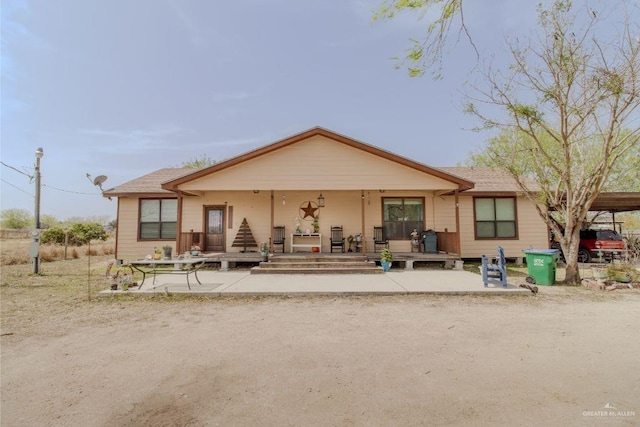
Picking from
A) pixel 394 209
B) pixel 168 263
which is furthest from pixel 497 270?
pixel 168 263

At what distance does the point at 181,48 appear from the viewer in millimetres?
10273

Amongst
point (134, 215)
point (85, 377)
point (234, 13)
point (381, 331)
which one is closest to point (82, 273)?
point (134, 215)

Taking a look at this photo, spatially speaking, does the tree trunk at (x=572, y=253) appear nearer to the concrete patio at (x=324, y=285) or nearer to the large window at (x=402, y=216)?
the concrete patio at (x=324, y=285)

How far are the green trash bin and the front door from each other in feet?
35.1

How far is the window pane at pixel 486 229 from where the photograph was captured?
42.2 feet

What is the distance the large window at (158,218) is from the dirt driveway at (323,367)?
7.18m

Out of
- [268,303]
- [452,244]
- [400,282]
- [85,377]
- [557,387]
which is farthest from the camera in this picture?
[452,244]

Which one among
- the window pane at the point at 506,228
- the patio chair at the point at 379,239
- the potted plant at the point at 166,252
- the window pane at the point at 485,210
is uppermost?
the window pane at the point at 485,210

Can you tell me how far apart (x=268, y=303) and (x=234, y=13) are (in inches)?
211

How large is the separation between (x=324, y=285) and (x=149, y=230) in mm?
8733

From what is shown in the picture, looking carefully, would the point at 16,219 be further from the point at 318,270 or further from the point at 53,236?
the point at 318,270

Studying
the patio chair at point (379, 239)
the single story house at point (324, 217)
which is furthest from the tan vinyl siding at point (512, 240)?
the patio chair at point (379, 239)

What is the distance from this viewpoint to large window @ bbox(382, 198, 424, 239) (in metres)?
12.8

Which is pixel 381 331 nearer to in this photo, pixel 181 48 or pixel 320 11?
pixel 320 11
